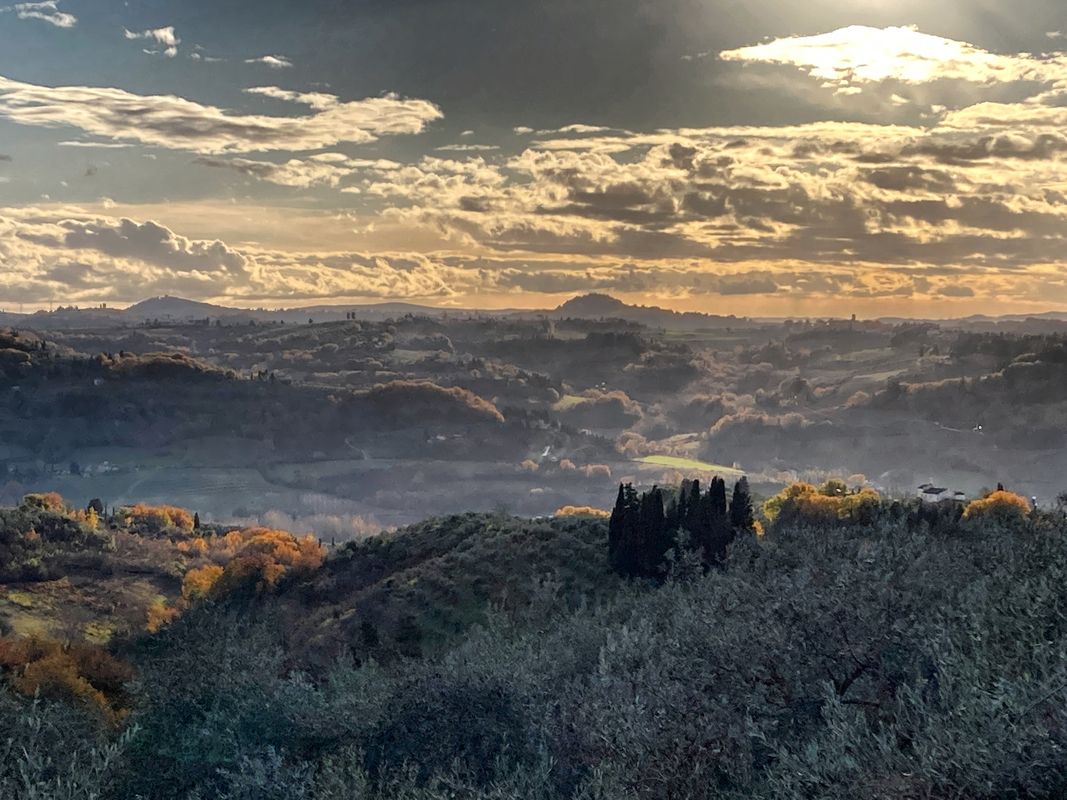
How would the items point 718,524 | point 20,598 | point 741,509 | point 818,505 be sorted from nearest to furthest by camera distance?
point 718,524
point 741,509
point 20,598
point 818,505

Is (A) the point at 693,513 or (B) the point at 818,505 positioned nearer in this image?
(A) the point at 693,513

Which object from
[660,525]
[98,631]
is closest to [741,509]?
[660,525]

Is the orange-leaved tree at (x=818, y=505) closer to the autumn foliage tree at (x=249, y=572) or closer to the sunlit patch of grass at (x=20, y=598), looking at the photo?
the autumn foliage tree at (x=249, y=572)

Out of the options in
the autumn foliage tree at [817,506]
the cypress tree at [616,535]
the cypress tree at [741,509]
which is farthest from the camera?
the autumn foliage tree at [817,506]

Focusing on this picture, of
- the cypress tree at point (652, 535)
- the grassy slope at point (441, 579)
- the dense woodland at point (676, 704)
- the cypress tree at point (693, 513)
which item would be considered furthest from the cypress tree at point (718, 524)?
the dense woodland at point (676, 704)

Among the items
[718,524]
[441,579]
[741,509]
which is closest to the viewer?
[718,524]

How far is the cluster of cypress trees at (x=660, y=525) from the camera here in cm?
8819

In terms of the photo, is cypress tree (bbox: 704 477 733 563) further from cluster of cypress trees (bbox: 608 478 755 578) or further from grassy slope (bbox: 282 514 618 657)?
grassy slope (bbox: 282 514 618 657)

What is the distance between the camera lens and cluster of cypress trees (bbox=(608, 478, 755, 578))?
88.2m

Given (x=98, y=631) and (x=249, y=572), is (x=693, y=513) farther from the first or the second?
(x=98, y=631)

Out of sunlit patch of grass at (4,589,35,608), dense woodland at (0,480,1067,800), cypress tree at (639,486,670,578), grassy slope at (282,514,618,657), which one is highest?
dense woodland at (0,480,1067,800)

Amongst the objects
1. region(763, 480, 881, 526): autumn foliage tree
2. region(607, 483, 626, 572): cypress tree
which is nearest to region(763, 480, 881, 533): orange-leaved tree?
region(763, 480, 881, 526): autumn foliage tree

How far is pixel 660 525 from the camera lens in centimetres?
9112

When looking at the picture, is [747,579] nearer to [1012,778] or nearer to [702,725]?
[702,725]
